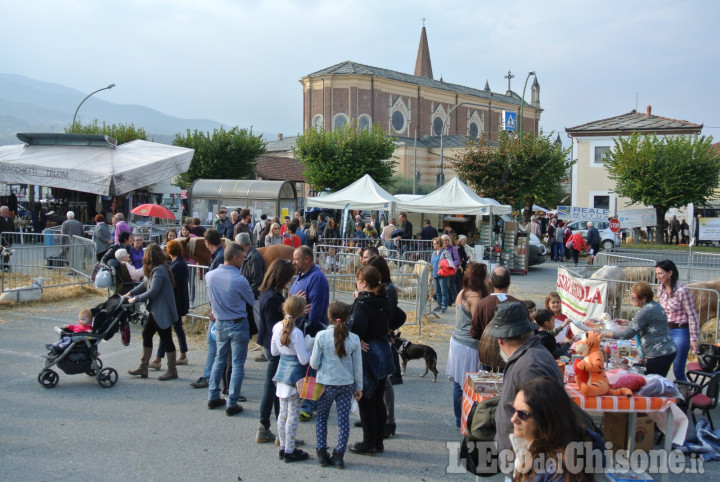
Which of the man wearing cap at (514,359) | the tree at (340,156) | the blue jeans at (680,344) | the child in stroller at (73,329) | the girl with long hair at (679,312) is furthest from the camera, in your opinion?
the tree at (340,156)

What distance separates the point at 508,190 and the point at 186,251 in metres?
19.0

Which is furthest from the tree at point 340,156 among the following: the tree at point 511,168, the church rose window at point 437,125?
the church rose window at point 437,125

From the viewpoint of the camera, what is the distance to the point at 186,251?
11.1 metres

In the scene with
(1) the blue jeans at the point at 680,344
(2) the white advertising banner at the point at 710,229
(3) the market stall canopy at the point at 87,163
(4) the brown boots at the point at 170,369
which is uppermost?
(3) the market stall canopy at the point at 87,163

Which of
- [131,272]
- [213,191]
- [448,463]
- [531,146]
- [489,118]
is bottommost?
[448,463]

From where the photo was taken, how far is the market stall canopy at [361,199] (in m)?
19.7

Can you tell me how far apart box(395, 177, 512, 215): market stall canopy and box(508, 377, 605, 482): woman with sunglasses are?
15421mm

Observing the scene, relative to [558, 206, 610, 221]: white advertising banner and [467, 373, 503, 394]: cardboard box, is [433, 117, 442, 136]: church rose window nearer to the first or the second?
[558, 206, 610, 221]: white advertising banner

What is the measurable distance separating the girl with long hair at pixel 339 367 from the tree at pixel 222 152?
4110 cm

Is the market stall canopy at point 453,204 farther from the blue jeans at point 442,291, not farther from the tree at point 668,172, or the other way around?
the tree at point 668,172

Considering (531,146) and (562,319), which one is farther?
(531,146)

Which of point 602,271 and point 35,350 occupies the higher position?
point 602,271

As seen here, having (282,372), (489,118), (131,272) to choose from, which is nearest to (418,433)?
(282,372)

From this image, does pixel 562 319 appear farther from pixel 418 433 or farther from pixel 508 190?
pixel 508 190
